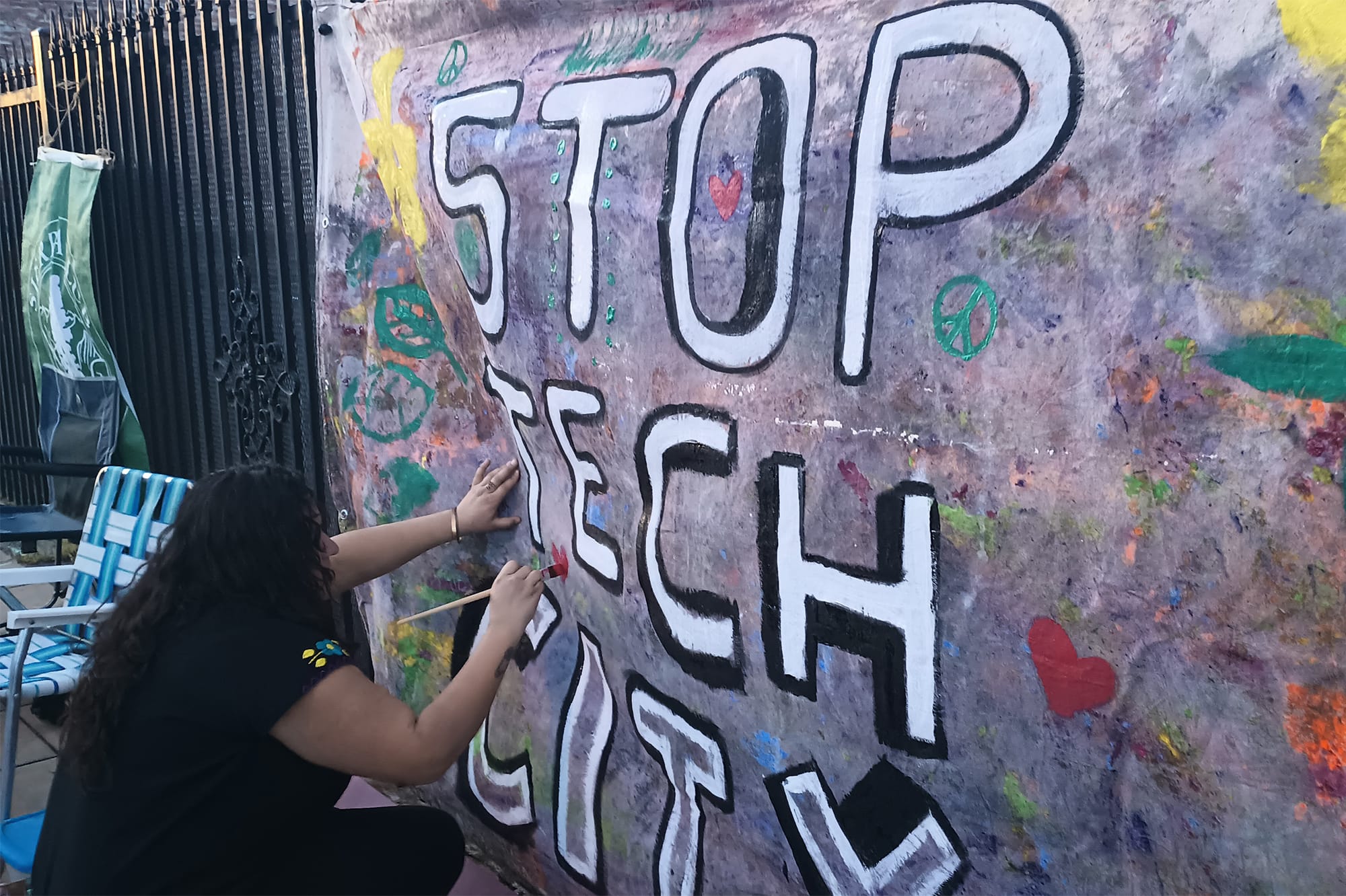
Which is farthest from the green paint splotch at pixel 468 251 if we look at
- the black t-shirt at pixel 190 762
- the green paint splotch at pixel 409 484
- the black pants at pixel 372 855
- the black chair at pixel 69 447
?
the black chair at pixel 69 447

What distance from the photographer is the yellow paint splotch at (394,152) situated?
2.78 metres

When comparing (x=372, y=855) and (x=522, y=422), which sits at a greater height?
(x=522, y=422)

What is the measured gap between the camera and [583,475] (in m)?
2.39

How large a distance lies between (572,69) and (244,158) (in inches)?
91.9

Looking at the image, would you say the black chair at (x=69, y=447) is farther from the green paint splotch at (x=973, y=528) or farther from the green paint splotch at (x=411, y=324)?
the green paint splotch at (x=973, y=528)

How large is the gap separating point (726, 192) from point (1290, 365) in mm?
1037

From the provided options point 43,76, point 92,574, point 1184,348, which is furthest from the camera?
point 43,76

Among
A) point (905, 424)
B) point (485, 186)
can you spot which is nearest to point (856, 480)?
point (905, 424)

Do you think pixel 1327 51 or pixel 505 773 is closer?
pixel 1327 51

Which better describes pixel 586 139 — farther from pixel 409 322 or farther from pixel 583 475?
pixel 409 322

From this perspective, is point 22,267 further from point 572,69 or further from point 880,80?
point 880,80

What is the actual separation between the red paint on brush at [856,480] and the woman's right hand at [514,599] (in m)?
0.79

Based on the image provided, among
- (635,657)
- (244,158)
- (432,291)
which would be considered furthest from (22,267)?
(635,657)

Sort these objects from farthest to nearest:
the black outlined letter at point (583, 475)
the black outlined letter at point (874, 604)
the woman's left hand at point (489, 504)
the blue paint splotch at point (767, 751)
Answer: the woman's left hand at point (489, 504), the black outlined letter at point (583, 475), the blue paint splotch at point (767, 751), the black outlined letter at point (874, 604)
